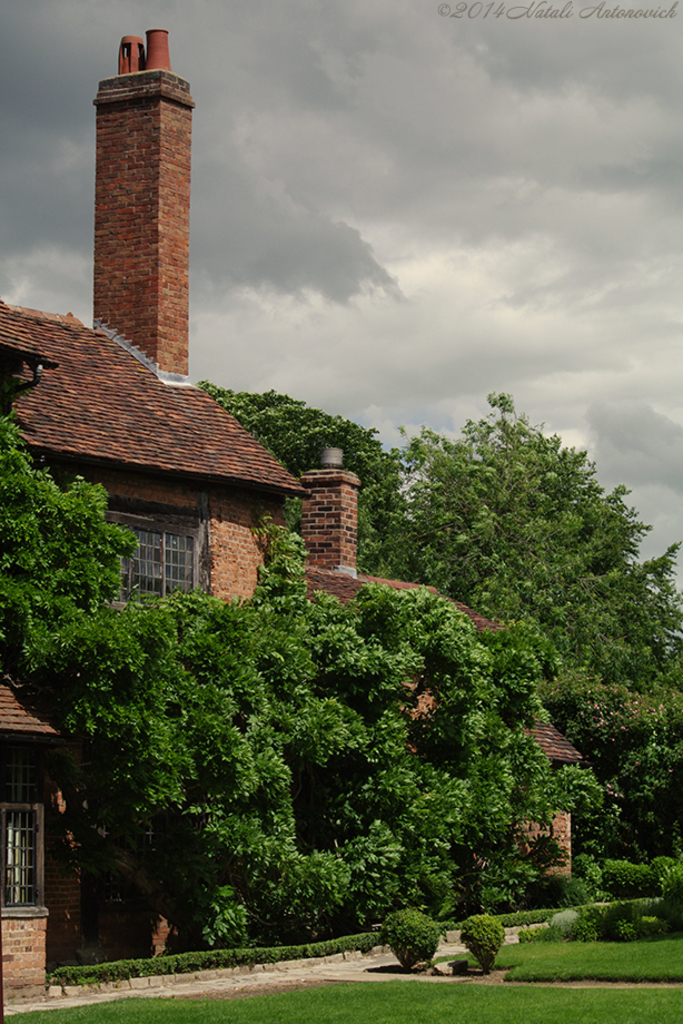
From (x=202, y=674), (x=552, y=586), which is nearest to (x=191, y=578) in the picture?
(x=202, y=674)

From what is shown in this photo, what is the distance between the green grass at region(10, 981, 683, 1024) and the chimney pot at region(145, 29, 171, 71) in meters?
16.7

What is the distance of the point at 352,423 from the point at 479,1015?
37.1 m

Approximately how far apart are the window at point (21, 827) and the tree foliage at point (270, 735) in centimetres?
79

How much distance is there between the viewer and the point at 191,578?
63.7ft

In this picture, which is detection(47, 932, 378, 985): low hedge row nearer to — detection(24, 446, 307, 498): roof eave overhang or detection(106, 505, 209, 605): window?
detection(106, 505, 209, 605): window

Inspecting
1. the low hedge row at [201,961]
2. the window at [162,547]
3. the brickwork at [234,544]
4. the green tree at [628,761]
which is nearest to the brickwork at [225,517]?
the brickwork at [234,544]

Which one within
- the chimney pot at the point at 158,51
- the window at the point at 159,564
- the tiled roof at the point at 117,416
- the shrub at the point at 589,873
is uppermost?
the chimney pot at the point at 158,51

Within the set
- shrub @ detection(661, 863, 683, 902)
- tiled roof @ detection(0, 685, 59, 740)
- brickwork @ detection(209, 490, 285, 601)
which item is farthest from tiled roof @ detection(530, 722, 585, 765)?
tiled roof @ detection(0, 685, 59, 740)

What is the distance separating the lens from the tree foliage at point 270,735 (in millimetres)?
14742

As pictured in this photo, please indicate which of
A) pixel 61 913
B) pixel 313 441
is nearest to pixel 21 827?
pixel 61 913

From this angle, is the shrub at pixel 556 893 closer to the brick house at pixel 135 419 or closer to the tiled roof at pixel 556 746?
the tiled roof at pixel 556 746

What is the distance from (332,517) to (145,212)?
25.5 ft

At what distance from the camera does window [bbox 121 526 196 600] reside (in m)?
18.5

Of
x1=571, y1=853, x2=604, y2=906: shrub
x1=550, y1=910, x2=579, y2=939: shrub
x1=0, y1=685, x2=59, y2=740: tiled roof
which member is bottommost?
x1=571, y1=853, x2=604, y2=906: shrub
